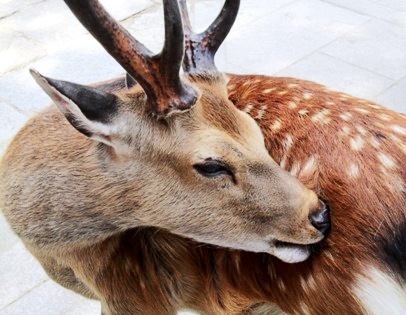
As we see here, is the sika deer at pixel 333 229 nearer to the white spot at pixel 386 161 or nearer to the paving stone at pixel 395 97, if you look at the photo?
the white spot at pixel 386 161

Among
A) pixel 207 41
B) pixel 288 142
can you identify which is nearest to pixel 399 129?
pixel 288 142

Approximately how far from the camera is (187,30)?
211 centimetres

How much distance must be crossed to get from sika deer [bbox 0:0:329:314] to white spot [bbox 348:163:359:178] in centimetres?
13

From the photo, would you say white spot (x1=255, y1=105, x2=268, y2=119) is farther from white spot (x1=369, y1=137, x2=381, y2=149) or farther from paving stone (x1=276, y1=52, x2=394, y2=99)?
paving stone (x1=276, y1=52, x2=394, y2=99)

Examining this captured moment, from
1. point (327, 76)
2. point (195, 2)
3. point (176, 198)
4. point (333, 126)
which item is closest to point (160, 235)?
point (176, 198)

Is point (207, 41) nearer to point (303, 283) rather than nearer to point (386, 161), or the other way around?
point (386, 161)

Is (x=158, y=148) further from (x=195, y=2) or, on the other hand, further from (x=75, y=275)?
(x=195, y=2)

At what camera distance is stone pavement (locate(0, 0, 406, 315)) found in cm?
444

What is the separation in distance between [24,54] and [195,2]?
60.1 inches

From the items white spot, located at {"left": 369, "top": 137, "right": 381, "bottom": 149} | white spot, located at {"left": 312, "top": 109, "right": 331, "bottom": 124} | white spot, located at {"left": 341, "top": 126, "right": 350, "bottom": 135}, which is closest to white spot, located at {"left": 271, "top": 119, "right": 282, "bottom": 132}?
white spot, located at {"left": 312, "top": 109, "right": 331, "bottom": 124}

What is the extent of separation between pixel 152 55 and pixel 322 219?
27.6 inches

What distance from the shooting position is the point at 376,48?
15.8ft

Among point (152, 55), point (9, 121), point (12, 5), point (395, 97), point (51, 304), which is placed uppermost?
point (152, 55)

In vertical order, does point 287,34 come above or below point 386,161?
below
